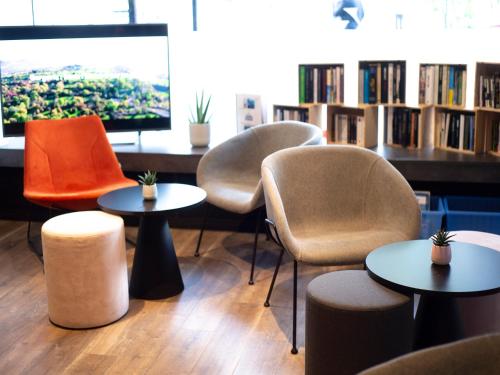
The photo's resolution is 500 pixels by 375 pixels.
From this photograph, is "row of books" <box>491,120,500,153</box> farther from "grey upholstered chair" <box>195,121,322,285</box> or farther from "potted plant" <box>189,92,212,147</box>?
"potted plant" <box>189,92,212,147</box>

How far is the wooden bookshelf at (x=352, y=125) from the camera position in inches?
203

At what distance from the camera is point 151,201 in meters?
4.21

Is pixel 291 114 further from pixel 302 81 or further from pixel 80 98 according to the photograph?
pixel 80 98

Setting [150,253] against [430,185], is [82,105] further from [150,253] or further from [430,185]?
[430,185]

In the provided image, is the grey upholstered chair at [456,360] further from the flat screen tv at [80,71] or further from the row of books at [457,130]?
the flat screen tv at [80,71]

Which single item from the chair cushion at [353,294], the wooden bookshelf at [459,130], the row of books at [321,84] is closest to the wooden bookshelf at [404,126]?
the wooden bookshelf at [459,130]

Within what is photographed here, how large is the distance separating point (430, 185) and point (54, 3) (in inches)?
136

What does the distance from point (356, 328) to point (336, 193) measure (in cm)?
128

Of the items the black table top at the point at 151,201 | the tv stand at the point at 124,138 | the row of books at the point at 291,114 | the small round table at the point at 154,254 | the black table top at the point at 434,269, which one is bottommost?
the small round table at the point at 154,254

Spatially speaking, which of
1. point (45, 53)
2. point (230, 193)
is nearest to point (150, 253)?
point (230, 193)

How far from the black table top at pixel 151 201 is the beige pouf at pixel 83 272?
143 millimetres

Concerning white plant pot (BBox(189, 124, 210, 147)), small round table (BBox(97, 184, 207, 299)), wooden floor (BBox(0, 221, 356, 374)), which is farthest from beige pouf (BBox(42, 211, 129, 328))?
white plant pot (BBox(189, 124, 210, 147))

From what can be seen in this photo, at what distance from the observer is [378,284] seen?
3.08m

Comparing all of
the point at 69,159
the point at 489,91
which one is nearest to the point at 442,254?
the point at 489,91
